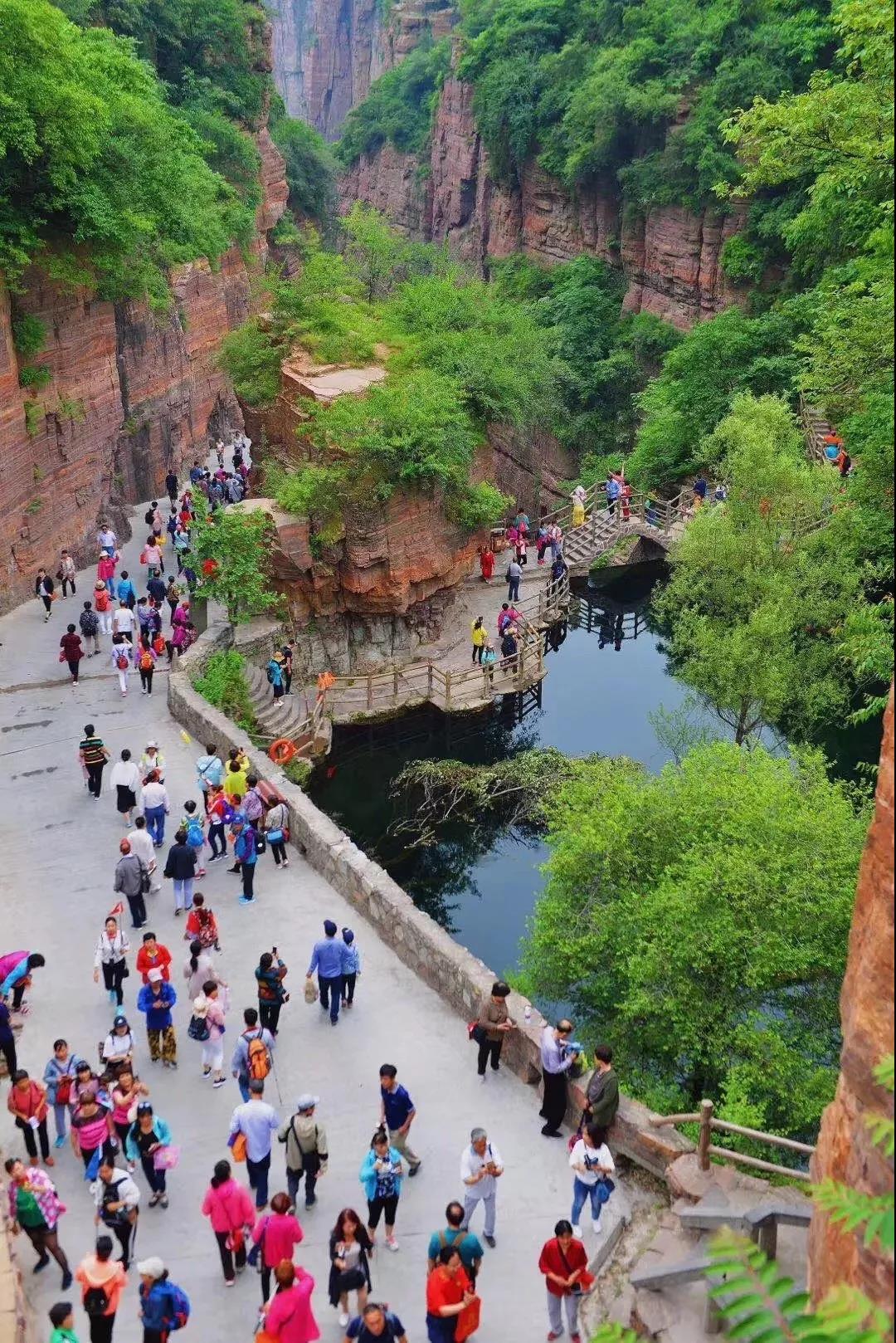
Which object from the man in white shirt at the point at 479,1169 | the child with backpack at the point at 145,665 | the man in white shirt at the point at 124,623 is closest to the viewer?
the man in white shirt at the point at 479,1169

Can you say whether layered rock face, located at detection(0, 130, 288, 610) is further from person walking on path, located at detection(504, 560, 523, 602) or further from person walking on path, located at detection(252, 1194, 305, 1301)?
person walking on path, located at detection(252, 1194, 305, 1301)

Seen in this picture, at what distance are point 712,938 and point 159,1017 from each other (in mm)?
5670

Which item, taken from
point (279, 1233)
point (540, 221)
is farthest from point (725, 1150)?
point (540, 221)

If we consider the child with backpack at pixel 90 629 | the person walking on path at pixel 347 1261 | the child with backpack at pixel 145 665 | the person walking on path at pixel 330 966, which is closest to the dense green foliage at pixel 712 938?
the person walking on path at pixel 330 966

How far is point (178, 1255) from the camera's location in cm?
955

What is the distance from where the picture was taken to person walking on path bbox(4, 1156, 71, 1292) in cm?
877

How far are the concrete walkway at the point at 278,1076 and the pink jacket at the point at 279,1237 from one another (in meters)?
0.93

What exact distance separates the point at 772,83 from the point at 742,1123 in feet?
126

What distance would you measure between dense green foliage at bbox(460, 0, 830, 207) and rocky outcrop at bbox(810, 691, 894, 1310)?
127 feet

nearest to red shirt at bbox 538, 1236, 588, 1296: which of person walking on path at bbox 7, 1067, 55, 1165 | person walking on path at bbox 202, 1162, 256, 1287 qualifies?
person walking on path at bbox 202, 1162, 256, 1287

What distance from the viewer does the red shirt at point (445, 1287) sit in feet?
26.5

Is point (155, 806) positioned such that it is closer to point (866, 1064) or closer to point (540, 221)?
point (866, 1064)

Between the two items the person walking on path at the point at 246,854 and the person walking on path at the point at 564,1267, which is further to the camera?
the person walking on path at the point at 246,854

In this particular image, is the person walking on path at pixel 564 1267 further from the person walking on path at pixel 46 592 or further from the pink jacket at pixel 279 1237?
the person walking on path at pixel 46 592
